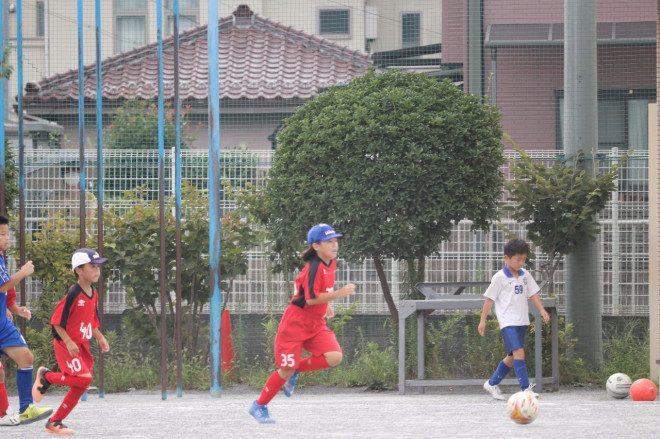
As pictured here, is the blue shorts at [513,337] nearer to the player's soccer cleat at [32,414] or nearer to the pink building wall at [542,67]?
the player's soccer cleat at [32,414]

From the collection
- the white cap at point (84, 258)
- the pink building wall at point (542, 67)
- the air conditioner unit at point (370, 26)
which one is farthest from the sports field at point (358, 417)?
the air conditioner unit at point (370, 26)

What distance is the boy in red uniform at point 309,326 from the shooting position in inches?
290

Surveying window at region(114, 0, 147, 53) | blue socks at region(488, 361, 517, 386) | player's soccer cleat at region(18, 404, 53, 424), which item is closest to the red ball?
blue socks at region(488, 361, 517, 386)

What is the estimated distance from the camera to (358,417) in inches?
303

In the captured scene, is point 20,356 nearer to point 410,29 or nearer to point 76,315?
point 76,315

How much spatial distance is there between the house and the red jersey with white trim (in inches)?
399

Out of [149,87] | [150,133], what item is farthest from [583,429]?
[149,87]

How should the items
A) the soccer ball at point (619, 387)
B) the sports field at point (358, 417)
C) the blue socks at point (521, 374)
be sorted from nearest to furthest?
the sports field at point (358, 417)
the blue socks at point (521, 374)
the soccer ball at point (619, 387)

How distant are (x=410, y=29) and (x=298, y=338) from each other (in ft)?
60.3

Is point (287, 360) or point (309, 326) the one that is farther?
point (309, 326)

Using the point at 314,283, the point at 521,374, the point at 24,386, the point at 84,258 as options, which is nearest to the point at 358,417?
the point at 314,283

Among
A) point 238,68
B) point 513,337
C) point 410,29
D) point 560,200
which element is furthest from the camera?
point 410,29

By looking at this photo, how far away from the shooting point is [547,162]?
1066 cm

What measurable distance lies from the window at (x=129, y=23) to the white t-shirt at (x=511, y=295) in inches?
791
